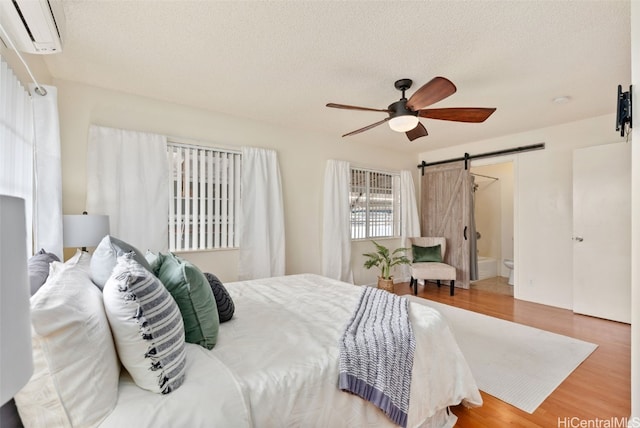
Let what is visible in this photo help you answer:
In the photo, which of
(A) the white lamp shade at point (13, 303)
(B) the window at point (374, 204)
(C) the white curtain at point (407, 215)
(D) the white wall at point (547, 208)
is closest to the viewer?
(A) the white lamp shade at point (13, 303)

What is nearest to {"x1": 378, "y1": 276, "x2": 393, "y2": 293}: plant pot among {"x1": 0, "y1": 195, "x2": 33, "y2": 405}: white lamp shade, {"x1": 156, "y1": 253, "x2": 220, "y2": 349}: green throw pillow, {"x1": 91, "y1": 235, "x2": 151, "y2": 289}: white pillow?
{"x1": 156, "y1": 253, "x2": 220, "y2": 349}: green throw pillow

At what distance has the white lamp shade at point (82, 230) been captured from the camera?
245 cm

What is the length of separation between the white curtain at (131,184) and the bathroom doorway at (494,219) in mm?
5598

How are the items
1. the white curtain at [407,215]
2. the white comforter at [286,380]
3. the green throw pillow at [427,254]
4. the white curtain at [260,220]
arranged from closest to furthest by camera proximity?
1. the white comforter at [286,380]
2. the white curtain at [260,220]
3. the green throw pillow at [427,254]
4. the white curtain at [407,215]

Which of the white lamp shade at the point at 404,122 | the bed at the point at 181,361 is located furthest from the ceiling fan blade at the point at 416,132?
the bed at the point at 181,361

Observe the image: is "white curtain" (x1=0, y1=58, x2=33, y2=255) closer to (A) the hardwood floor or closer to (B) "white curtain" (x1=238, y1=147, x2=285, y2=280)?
(B) "white curtain" (x1=238, y1=147, x2=285, y2=280)

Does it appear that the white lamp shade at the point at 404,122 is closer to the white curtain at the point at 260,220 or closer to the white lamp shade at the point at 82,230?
the white curtain at the point at 260,220

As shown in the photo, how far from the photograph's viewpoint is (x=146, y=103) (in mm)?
3256

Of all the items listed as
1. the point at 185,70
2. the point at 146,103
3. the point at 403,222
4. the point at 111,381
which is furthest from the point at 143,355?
the point at 403,222

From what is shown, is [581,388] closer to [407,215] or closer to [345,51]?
[345,51]

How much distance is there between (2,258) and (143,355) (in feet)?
2.48

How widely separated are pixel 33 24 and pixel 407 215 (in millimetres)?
5223

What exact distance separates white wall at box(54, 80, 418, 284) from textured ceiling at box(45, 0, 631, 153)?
19 centimetres

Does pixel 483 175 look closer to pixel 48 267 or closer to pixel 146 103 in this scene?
pixel 146 103
